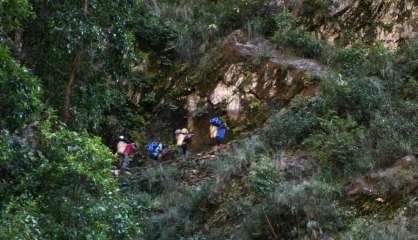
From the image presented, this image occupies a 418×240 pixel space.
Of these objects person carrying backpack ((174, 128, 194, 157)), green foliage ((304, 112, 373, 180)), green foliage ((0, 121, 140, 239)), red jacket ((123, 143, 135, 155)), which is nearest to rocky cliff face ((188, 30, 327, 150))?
person carrying backpack ((174, 128, 194, 157))

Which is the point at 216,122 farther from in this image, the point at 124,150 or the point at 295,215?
the point at 295,215

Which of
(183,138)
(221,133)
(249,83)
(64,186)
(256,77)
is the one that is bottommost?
(64,186)

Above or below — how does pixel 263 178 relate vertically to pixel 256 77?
below

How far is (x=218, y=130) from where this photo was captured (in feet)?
48.1

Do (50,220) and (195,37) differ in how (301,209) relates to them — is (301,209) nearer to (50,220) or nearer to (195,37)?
(50,220)

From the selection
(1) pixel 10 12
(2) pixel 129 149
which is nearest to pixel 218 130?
(2) pixel 129 149

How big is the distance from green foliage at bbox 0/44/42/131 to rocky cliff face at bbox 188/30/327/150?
766 cm

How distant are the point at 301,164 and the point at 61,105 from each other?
14.7 ft

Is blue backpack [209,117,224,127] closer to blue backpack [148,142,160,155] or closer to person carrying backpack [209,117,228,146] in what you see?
person carrying backpack [209,117,228,146]

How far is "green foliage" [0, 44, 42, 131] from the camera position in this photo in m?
7.75

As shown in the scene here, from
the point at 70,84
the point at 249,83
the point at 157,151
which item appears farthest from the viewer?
the point at 249,83

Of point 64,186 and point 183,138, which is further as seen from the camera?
point 183,138

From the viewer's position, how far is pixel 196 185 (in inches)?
483

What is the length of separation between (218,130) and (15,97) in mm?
7412
